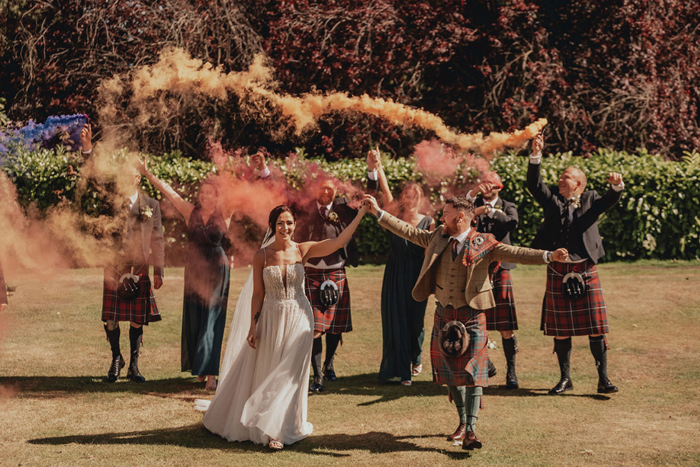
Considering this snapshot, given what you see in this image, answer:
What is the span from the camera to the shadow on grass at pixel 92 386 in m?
8.35

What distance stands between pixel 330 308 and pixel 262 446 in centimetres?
257

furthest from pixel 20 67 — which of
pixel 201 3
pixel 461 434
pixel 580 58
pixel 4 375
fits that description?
pixel 461 434

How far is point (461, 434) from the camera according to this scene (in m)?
6.77

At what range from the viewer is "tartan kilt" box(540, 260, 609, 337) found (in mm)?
8367

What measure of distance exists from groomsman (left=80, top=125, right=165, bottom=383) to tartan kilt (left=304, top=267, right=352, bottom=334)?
178 cm

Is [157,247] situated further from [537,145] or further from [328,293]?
[537,145]

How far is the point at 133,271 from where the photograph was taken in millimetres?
9148

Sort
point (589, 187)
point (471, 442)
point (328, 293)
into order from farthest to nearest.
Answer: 1. point (589, 187)
2. point (328, 293)
3. point (471, 442)

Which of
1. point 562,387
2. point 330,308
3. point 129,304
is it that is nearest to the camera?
point 562,387

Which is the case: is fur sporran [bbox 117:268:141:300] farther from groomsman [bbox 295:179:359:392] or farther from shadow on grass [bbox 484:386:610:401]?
shadow on grass [bbox 484:386:610:401]

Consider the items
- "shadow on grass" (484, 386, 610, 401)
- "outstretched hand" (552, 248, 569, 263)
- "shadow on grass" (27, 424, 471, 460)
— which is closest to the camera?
"outstretched hand" (552, 248, 569, 263)

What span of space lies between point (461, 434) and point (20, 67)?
1549 centimetres

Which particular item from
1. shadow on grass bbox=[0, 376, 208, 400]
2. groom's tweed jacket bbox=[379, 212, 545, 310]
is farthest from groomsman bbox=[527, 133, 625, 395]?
shadow on grass bbox=[0, 376, 208, 400]

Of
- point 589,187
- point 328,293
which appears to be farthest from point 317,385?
point 589,187
